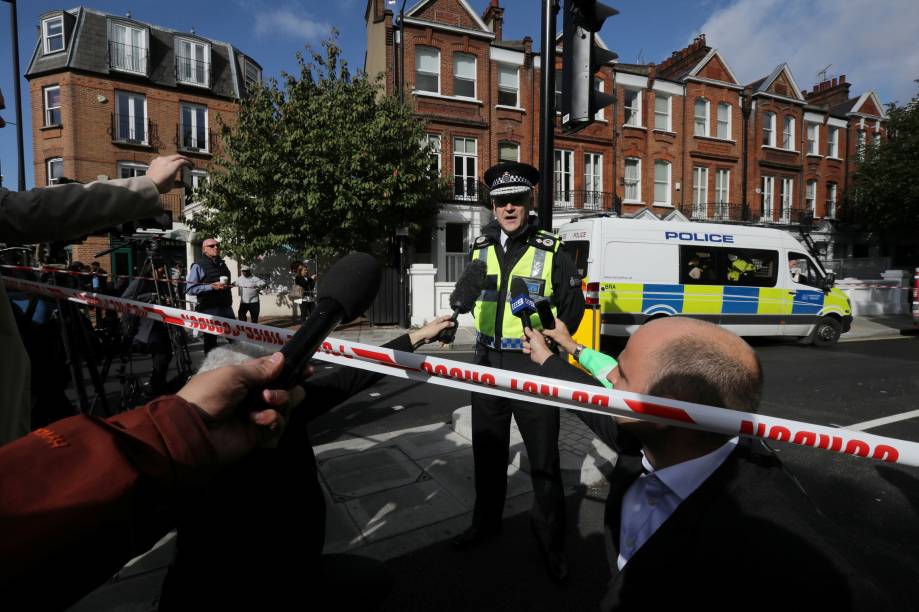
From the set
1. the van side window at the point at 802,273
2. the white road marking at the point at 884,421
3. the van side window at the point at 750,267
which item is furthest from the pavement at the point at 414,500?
the van side window at the point at 802,273

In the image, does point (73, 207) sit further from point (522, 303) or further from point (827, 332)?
point (827, 332)

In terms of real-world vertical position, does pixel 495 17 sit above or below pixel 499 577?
above

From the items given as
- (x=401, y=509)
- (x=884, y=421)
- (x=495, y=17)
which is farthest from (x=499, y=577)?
(x=495, y=17)

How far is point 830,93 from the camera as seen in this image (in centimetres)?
2847

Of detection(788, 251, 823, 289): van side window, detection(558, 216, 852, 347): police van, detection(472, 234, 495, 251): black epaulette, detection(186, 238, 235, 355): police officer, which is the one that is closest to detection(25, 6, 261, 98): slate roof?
detection(186, 238, 235, 355): police officer

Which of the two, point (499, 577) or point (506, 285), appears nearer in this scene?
point (499, 577)

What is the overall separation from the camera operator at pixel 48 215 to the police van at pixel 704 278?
312 inches

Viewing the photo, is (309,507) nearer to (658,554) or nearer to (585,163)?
(658,554)

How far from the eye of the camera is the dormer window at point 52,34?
2038 cm

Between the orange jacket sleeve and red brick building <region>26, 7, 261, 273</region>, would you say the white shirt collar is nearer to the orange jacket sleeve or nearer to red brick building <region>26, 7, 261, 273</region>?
the orange jacket sleeve

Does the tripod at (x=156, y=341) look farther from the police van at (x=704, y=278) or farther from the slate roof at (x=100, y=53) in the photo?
the slate roof at (x=100, y=53)

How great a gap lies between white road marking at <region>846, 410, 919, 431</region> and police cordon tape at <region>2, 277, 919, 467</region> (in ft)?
14.8

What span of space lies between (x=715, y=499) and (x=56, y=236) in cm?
206

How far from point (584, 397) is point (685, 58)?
2763cm
